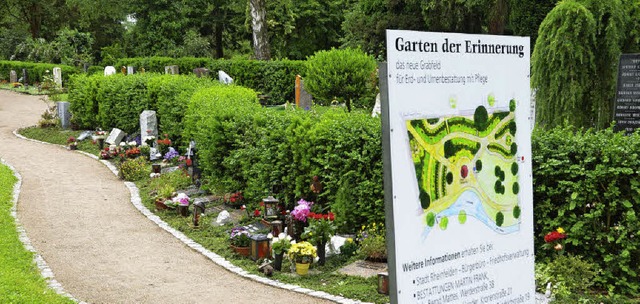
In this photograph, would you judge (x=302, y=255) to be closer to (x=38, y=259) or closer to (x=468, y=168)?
(x=38, y=259)

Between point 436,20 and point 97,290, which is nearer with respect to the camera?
point 97,290

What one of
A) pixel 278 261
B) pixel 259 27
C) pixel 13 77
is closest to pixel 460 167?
pixel 278 261

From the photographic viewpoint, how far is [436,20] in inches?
1202

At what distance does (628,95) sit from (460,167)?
9.44 m

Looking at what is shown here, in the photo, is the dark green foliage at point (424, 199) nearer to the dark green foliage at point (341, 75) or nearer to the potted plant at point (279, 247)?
the potted plant at point (279, 247)

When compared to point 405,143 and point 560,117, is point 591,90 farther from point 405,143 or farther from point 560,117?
point 405,143

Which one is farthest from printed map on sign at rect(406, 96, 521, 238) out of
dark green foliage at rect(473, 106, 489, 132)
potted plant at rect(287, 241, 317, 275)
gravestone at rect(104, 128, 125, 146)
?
gravestone at rect(104, 128, 125, 146)

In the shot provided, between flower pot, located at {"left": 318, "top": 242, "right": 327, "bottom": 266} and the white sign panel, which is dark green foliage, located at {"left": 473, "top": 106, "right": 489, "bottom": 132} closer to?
the white sign panel

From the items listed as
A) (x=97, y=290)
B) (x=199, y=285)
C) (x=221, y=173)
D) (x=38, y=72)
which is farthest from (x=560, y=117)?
(x=38, y=72)

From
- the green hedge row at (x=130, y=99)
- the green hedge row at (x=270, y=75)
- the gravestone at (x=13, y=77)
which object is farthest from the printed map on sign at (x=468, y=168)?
the gravestone at (x=13, y=77)

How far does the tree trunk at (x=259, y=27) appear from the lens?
28.4 metres

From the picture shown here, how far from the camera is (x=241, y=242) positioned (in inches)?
392

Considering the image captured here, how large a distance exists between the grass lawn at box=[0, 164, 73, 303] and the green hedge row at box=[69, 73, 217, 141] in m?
5.60

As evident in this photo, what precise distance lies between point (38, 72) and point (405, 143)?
36375mm
